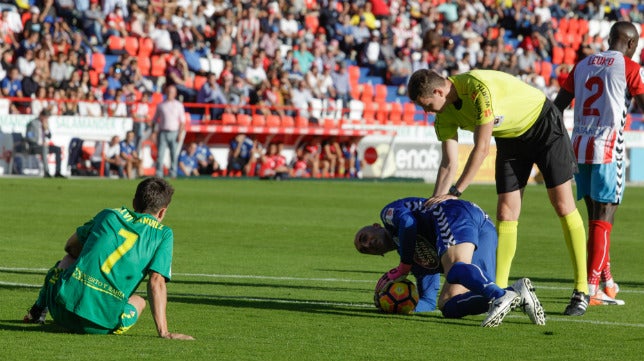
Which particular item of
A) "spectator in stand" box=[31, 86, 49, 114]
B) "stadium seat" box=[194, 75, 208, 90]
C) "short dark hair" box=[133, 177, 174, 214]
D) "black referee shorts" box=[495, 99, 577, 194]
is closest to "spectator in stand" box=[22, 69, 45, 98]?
"spectator in stand" box=[31, 86, 49, 114]

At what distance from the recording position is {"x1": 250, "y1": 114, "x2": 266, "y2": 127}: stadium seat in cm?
3266

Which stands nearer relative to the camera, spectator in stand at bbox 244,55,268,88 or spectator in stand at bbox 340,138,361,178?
spectator in stand at bbox 340,138,361,178

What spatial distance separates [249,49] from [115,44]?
401cm

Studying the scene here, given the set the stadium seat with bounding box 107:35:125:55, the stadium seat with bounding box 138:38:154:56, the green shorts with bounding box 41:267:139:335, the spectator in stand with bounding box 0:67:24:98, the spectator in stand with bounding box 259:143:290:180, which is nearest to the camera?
the green shorts with bounding box 41:267:139:335

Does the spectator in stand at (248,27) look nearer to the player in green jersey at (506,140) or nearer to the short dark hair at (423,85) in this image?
the player in green jersey at (506,140)

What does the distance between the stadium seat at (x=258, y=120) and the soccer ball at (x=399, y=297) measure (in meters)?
23.8

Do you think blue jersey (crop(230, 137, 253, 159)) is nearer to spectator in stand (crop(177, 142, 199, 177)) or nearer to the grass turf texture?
spectator in stand (crop(177, 142, 199, 177))

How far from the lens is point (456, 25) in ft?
137

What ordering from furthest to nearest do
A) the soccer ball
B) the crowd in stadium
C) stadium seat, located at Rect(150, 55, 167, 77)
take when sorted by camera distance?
stadium seat, located at Rect(150, 55, 167, 77) < the crowd in stadium < the soccer ball

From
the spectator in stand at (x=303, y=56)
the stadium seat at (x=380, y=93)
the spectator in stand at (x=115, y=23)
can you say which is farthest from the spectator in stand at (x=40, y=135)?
the stadium seat at (x=380, y=93)

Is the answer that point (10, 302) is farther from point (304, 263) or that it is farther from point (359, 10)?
point (359, 10)

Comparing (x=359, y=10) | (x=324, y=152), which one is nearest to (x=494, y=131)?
(x=324, y=152)

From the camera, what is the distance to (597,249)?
990cm

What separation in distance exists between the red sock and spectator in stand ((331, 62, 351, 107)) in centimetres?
2663
